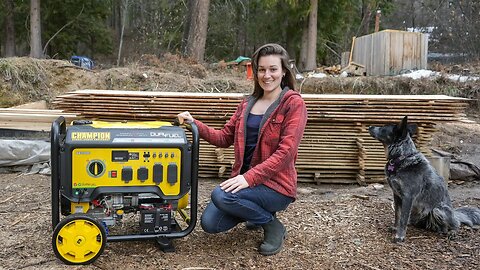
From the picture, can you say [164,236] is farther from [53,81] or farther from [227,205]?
[53,81]

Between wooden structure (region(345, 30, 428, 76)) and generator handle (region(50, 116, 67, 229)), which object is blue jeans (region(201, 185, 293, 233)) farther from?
wooden structure (region(345, 30, 428, 76))

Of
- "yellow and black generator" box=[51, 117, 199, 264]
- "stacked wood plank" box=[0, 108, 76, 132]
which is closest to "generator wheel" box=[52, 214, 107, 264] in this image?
"yellow and black generator" box=[51, 117, 199, 264]

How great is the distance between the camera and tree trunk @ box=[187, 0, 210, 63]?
14.5 meters

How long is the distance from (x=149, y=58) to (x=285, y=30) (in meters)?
7.93

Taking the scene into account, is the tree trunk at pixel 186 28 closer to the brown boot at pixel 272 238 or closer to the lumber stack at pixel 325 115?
the lumber stack at pixel 325 115

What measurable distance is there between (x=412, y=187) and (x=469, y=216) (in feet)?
3.02

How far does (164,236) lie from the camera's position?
3.47 meters

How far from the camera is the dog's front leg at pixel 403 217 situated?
156 inches

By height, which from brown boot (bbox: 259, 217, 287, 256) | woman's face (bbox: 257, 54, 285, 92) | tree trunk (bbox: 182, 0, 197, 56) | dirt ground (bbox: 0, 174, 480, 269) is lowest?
dirt ground (bbox: 0, 174, 480, 269)

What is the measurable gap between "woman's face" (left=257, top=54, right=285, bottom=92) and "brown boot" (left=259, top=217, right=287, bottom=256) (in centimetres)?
111

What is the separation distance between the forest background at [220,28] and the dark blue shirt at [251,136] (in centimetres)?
1144

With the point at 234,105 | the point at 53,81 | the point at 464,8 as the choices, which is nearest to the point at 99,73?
the point at 53,81

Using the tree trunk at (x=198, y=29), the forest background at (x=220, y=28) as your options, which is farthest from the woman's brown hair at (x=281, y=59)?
the forest background at (x=220, y=28)

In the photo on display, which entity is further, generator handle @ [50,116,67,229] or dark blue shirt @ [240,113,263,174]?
dark blue shirt @ [240,113,263,174]
